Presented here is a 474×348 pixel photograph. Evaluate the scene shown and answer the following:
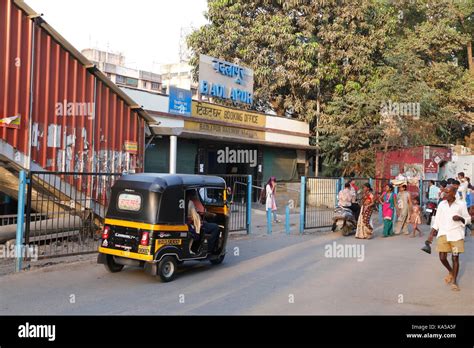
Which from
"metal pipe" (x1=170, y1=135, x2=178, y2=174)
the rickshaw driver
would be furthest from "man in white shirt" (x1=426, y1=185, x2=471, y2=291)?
"metal pipe" (x1=170, y1=135, x2=178, y2=174)

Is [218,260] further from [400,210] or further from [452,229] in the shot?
[400,210]

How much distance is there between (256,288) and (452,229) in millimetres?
3397

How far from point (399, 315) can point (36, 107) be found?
339 inches

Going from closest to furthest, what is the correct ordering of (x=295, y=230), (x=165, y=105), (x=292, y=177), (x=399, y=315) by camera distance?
1. (x=399, y=315)
2. (x=295, y=230)
3. (x=165, y=105)
4. (x=292, y=177)

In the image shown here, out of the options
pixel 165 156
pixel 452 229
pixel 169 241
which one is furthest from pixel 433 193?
pixel 169 241

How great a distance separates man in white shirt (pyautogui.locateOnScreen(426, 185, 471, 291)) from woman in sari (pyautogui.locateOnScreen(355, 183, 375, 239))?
225 inches

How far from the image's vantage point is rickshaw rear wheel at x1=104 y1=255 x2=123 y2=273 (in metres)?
8.08

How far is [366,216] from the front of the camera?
13.9 meters

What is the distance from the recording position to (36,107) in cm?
1052

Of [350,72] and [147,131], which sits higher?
[350,72]

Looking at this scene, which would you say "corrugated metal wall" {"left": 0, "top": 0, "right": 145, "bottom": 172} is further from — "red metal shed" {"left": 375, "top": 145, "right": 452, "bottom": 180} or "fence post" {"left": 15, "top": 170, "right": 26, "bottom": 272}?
"red metal shed" {"left": 375, "top": 145, "right": 452, "bottom": 180}

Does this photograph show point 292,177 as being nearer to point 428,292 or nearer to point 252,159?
point 252,159

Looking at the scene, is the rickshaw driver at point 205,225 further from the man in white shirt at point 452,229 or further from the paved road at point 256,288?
the man in white shirt at point 452,229

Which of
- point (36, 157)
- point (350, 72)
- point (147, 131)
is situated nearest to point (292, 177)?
point (350, 72)
